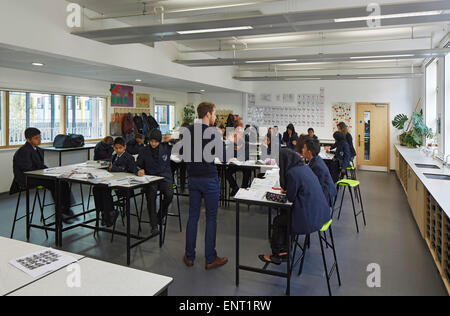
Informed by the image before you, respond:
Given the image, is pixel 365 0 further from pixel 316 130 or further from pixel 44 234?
pixel 316 130

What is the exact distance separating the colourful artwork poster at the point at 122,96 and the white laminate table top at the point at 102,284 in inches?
313

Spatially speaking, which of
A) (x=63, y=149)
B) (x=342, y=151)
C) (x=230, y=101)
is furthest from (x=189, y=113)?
(x=342, y=151)

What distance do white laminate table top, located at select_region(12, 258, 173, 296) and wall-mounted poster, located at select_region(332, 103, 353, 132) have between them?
10.2 m

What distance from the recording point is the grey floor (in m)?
3.10

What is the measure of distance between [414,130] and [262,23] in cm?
586

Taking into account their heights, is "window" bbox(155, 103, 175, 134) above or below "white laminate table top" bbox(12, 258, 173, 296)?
above

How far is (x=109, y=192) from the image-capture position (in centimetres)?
442

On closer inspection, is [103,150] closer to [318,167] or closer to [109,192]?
[109,192]

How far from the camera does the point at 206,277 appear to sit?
328cm

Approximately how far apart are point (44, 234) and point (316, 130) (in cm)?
885

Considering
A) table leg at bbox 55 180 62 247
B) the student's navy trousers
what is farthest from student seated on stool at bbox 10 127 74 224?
the student's navy trousers

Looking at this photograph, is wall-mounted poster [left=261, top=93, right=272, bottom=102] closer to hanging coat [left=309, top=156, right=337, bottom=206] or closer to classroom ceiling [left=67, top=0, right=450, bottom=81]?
classroom ceiling [left=67, top=0, right=450, bottom=81]

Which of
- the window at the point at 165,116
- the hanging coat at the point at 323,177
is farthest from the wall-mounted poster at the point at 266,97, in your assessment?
the hanging coat at the point at 323,177
